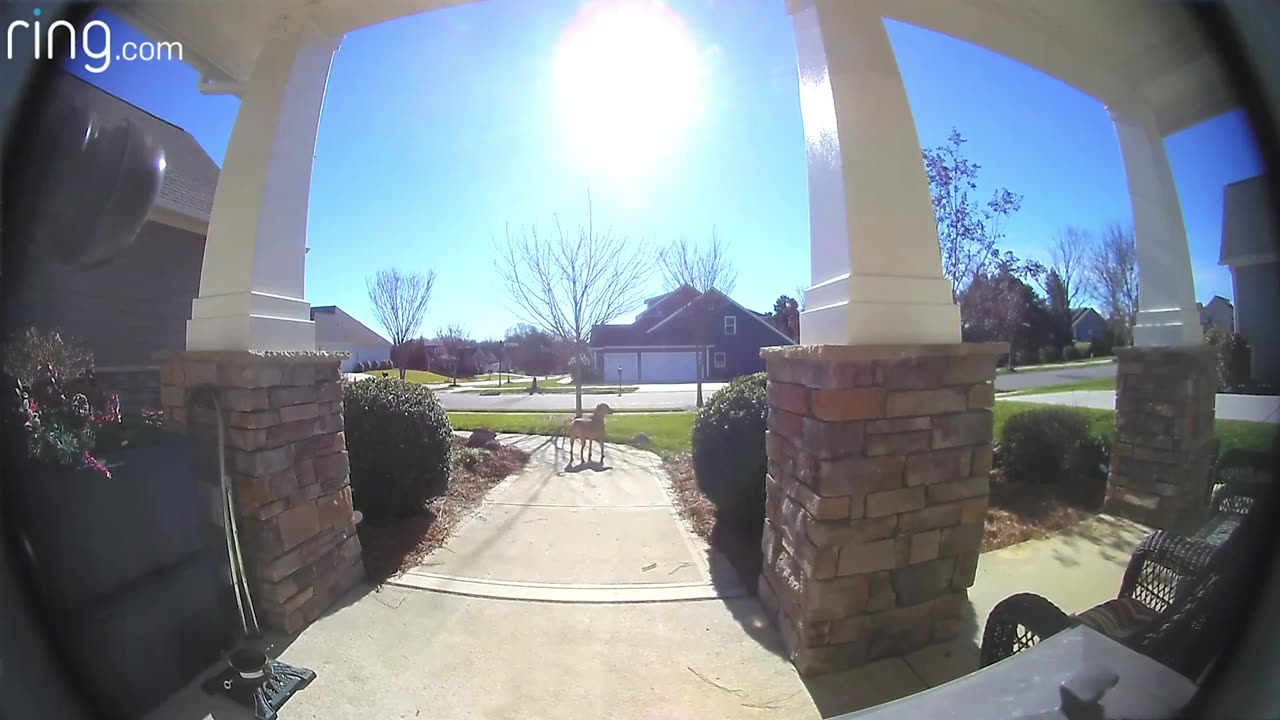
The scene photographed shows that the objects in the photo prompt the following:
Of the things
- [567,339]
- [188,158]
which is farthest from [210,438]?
[567,339]

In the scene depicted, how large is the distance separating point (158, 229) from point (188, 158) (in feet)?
2.24

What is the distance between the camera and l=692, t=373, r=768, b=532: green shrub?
300 centimetres

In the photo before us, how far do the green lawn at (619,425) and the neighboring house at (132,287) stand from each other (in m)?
5.14

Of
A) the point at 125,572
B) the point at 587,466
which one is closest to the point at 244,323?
the point at 125,572

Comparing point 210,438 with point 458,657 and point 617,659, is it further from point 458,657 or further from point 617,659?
point 617,659

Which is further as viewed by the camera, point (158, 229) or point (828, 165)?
point (158, 229)

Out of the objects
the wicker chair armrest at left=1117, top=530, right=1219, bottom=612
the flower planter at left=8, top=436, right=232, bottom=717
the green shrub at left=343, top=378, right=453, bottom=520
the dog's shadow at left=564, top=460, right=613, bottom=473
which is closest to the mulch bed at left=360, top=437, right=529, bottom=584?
the green shrub at left=343, top=378, right=453, bottom=520

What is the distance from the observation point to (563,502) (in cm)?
398

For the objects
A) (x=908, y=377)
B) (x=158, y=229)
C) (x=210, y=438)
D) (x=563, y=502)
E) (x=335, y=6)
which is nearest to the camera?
(x=908, y=377)

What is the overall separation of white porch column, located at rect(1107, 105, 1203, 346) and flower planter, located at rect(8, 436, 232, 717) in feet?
14.1

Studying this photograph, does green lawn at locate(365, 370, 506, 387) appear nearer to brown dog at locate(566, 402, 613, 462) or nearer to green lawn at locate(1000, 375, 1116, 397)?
brown dog at locate(566, 402, 613, 462)

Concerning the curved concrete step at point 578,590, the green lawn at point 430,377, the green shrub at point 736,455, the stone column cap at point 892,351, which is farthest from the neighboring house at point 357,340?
the stone column cap at point 892,351

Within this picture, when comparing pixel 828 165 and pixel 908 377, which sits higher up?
pixel 828 165

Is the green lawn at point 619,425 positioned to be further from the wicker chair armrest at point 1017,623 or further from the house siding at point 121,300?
the house siding at point 121,300
